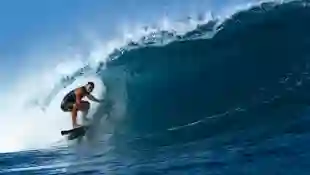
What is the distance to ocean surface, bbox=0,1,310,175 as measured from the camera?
8828 mm

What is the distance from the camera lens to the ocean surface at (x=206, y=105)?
883 cm

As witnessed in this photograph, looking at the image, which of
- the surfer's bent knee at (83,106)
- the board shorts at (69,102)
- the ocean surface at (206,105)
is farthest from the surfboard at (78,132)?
the board shorts at (69,102)

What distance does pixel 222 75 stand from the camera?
1387 cm

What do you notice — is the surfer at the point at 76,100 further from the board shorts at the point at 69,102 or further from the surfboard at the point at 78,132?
the surfboard at the point at 78,132

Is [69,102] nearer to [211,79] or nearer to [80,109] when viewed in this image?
[80,109]

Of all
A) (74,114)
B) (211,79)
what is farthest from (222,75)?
(74,114)

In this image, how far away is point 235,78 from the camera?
13742 mm

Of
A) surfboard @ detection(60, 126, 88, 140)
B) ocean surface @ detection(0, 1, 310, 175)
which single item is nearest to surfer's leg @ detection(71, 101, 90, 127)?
surfboard @ detection(60, 126, 88, 140)

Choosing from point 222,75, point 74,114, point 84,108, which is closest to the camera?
point 84,108

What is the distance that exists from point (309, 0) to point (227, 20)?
1.88 m

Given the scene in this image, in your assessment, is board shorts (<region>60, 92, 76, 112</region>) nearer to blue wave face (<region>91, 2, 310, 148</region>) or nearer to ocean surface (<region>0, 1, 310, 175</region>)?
ocean surface (<region>0, 1, 310, 175</region>)

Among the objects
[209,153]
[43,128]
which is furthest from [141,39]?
[209,153]

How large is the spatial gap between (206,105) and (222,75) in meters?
1.18

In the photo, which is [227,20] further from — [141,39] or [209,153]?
[209,153]
